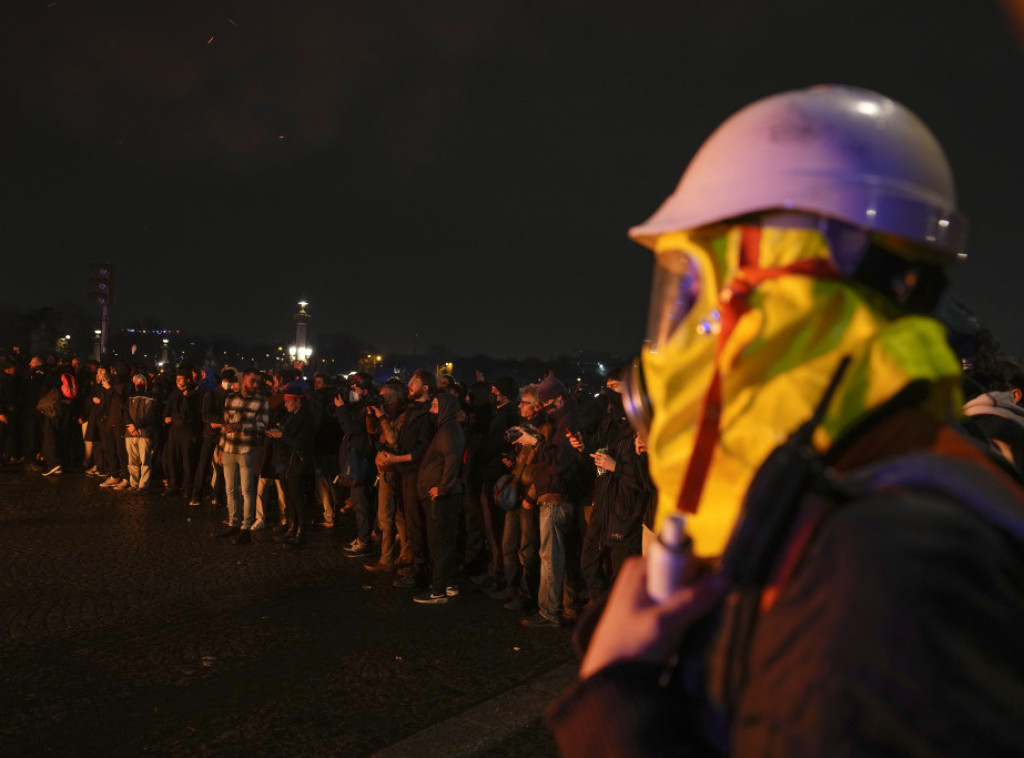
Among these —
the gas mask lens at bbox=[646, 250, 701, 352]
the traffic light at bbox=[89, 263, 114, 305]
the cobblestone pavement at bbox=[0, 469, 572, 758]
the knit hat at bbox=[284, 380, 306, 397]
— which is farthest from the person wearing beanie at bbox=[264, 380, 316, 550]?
the traffic light at bbox=[89, 263, 114, 305]

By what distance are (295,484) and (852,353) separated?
8245 mm

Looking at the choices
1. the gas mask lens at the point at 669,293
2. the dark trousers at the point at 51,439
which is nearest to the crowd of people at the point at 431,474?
the dark trousers at the point at 51,439

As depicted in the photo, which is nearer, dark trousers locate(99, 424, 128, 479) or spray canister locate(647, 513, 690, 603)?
spray canister locate(647, 513, 690, 603)

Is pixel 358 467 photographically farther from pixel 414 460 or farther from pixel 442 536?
pixel 442 536

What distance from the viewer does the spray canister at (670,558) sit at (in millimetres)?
933

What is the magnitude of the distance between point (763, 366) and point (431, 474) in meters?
6.01

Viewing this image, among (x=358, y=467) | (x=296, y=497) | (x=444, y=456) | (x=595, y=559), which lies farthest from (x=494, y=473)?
(x=296, y=497)

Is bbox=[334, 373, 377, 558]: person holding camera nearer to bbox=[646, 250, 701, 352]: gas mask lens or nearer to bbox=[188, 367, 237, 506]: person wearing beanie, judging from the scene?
bbox=[188, 367, 237, 506]: person wearing beanie

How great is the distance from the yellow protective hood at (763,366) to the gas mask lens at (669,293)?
177 millimetres

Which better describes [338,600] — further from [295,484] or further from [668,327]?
[668,327]

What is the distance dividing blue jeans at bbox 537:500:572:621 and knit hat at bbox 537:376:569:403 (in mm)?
1027

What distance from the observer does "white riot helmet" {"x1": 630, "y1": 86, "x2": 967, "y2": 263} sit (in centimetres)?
102

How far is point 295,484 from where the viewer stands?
8.41 m

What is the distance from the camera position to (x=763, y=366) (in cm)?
94
